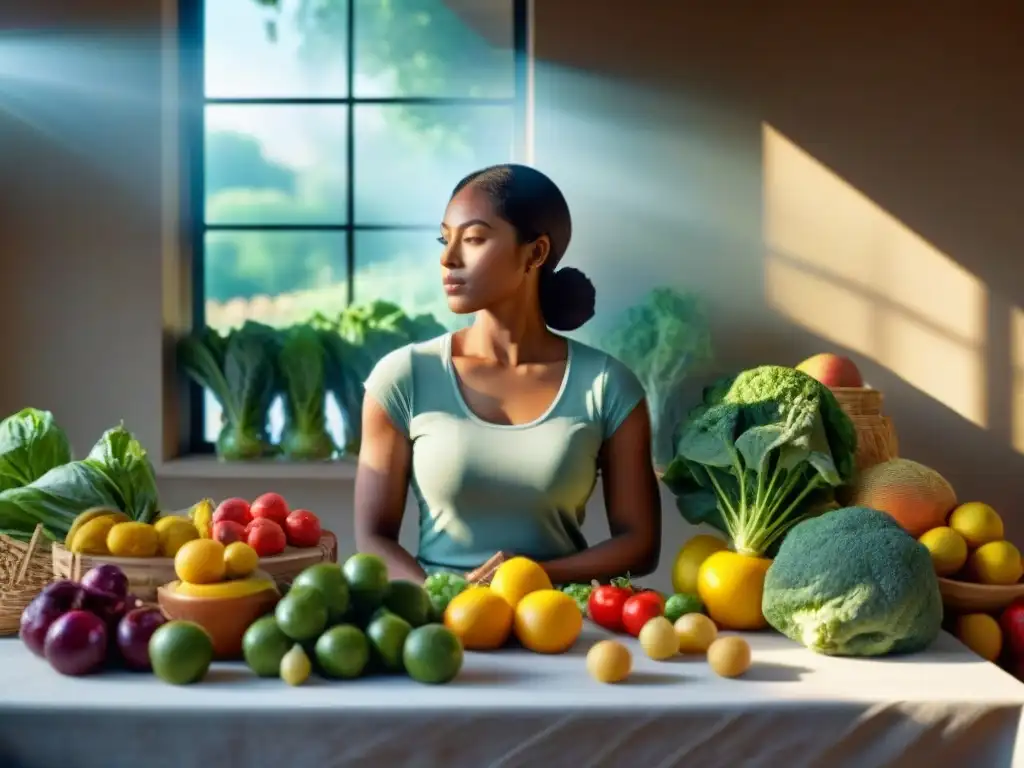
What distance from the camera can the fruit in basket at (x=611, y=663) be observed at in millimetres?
1210

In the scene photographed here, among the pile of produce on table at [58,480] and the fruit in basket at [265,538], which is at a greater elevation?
the pile of produce on table at [58,480]

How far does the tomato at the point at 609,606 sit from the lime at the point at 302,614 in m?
0.40

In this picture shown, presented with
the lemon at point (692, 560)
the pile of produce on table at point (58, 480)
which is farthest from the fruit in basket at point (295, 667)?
the lemon at point (692, 560)

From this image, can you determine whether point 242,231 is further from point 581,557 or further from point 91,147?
point 581,557

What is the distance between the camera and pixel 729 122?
11.2 ft

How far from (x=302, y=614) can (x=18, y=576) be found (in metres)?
0.45

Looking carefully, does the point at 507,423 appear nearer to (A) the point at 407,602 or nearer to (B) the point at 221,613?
(A) the point at 407,602

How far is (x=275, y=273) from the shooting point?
3.72m

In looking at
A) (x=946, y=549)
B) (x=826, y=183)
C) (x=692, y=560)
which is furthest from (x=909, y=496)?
(x=826, y=183)

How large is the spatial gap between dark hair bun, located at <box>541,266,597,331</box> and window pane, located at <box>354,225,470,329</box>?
179 centimetres

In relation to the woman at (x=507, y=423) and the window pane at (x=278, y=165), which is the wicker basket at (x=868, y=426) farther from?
the window pane at (x=278, y=165)

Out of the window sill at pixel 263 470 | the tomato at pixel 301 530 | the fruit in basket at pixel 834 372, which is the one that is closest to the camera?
the tomato at pixel 301 530

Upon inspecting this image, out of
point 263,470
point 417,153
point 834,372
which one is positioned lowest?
point 263,470

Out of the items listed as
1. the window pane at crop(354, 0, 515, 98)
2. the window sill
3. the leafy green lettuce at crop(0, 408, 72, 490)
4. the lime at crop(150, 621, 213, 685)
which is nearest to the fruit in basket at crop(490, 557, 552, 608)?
the lime at crop(150, 621, 213, 685)
